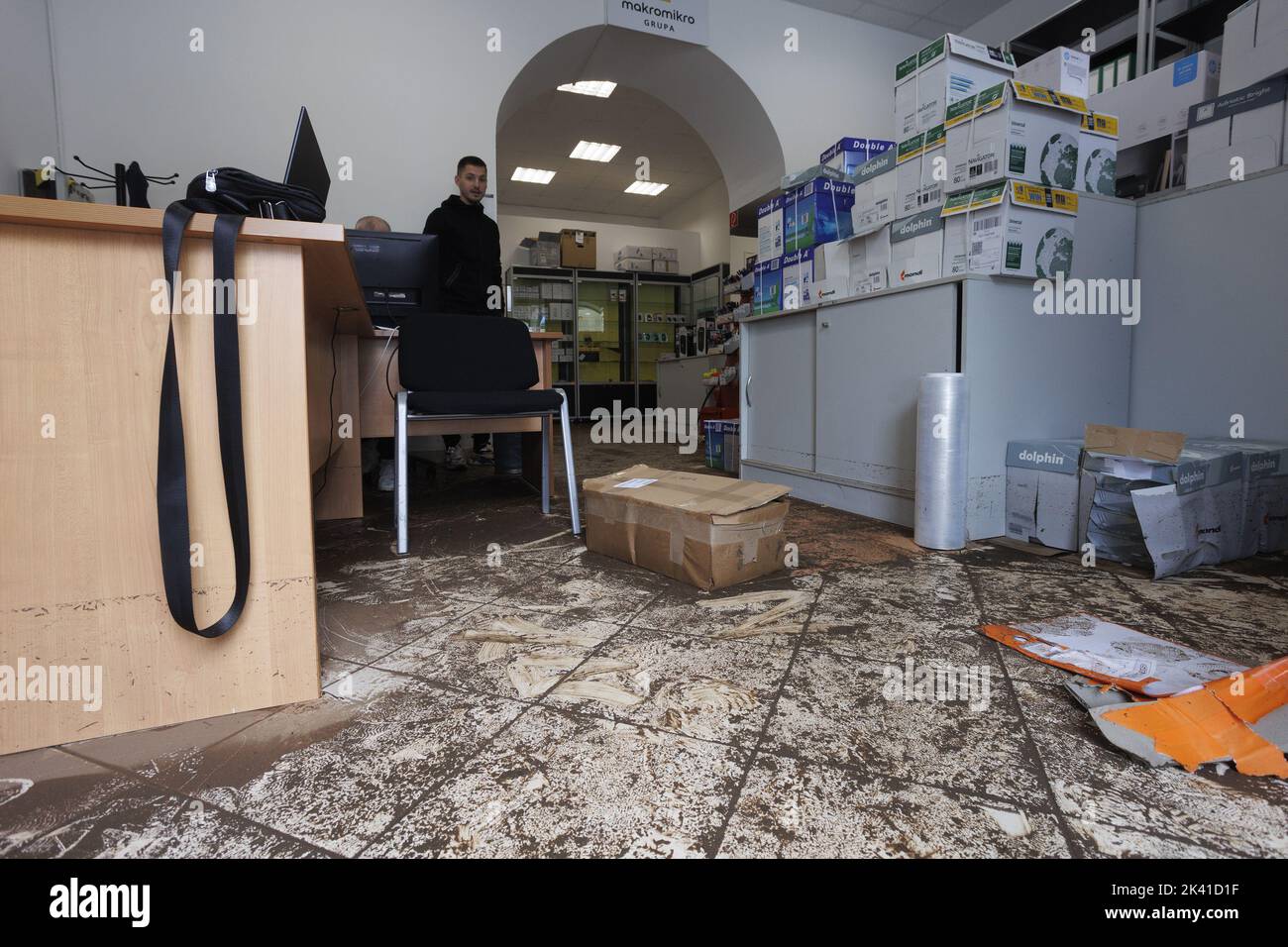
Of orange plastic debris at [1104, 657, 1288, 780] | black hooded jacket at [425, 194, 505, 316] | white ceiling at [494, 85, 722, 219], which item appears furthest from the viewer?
white ceiling at [494, 85, 722, 219]

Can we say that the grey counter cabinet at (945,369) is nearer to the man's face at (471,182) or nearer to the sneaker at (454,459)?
the man's face at (471,182)

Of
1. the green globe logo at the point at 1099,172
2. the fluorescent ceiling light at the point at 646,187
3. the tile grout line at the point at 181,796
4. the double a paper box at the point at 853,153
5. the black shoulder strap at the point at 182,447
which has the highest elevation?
the fluorescent ceiling light at the point at 646,187

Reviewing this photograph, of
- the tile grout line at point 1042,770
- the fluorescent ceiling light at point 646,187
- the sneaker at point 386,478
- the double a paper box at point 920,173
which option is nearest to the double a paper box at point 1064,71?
the double a paper box at point 920,173

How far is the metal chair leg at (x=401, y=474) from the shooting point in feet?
7.02

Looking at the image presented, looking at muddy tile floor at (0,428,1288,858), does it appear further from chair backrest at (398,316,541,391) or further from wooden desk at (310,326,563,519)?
wooden desk at (310,326,563,519)

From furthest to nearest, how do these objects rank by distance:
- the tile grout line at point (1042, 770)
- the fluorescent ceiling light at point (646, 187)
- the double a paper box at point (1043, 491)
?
1. the fluorescent ceiling light at point (646, 187)
2. the double a paper box at point (1043, 491)
3. the tile grout line at point (1042, 770)

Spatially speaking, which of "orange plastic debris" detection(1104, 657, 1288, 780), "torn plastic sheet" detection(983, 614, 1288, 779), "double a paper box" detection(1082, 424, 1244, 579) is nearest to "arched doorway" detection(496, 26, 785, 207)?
"double a paper box" detection(1082, 424, 1244, 579)

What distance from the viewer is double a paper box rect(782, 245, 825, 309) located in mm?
2979

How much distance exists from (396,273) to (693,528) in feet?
6.19

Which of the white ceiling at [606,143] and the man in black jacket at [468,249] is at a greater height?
the white ceiling at [606,143]

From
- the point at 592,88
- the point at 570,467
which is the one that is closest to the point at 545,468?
the point at 570,467

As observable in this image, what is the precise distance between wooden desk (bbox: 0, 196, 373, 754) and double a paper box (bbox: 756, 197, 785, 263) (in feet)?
8.35

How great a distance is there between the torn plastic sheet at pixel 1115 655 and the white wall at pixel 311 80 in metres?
3.88

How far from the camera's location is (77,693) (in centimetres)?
96
